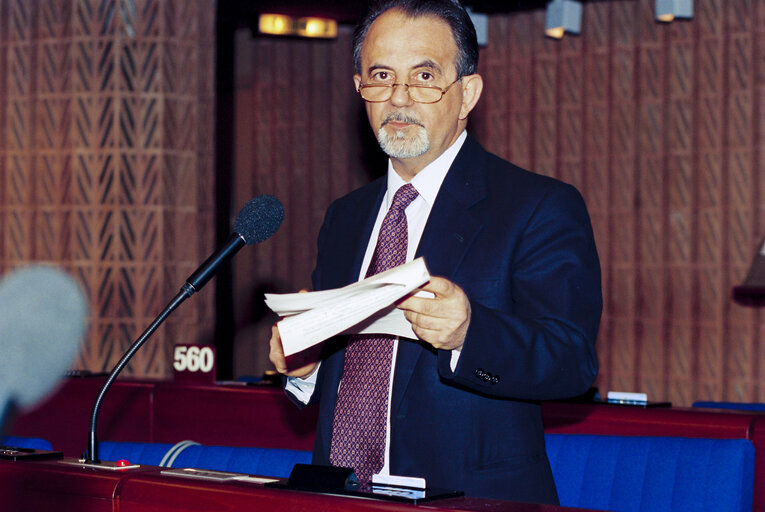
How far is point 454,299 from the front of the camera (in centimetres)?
139

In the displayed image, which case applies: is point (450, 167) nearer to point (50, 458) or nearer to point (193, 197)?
point (50, 458)

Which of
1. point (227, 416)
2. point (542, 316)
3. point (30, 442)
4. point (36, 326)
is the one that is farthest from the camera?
point (36, 326)

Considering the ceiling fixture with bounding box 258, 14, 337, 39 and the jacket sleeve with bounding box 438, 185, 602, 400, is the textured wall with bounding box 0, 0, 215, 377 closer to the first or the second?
the ceiling fixture with bounding box 258, 14, 337, 39

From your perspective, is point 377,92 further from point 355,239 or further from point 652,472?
point 652,472

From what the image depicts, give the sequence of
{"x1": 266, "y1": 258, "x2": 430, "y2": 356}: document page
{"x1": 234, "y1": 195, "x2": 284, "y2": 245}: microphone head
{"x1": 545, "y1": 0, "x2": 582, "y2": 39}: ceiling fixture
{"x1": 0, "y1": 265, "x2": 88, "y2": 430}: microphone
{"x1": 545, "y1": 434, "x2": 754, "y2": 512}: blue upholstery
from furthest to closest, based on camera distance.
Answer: {"x1": 545, "y1": 0, "x2": 582, "y2": 39}: ceiling fixture < {"x1": 0, "y1": 265, "x2": 88, "y2": 430}: microphone < {"x1": 545, "y1": 434, "x2": 754, "y2": 512}: blue upholstery < {"x1": 234, "y1": 195, "x2": 284, "y2": 245}: microphone head < {"x1": 266, "y1": 258, "x2": 430, "y2": 356}: document page

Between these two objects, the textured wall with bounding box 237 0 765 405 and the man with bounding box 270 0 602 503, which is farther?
the textured wall with bounding box 237 0 765 405

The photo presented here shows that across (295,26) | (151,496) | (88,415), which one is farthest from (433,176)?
(295,26)

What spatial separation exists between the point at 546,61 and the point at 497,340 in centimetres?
518

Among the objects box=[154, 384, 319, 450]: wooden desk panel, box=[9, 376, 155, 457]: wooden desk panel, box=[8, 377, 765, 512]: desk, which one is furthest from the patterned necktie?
box=[9, 376, 155, 457]: wooden desk panel

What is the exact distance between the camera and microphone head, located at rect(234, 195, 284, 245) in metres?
1.77

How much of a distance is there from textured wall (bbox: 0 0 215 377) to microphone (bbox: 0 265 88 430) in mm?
83

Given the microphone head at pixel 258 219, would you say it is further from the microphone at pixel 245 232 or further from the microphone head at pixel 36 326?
the microphone head at pixel 36 326

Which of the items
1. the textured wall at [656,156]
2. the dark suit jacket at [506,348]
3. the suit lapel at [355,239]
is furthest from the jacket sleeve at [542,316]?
the textured wall at [656,156]

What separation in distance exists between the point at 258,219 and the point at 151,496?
54cm
